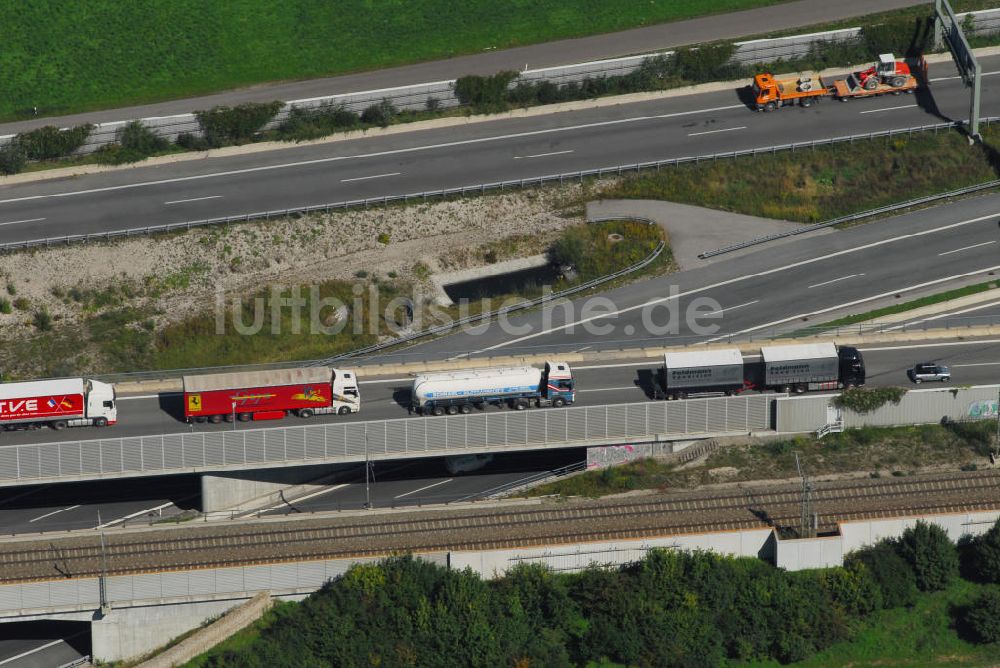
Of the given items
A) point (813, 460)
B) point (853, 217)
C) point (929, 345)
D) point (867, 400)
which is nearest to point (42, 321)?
point (813, 460)

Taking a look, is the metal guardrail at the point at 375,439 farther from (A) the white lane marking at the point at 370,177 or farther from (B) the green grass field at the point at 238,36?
(B) the green grass field at the point at 238,36

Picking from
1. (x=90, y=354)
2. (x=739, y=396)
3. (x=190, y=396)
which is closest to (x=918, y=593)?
(x=739, y=396)

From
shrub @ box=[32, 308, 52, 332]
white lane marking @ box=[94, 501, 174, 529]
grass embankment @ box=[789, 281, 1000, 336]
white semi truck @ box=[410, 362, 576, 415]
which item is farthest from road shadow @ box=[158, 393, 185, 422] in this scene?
grass embankment @ box=[789, 281, 1000, 336]

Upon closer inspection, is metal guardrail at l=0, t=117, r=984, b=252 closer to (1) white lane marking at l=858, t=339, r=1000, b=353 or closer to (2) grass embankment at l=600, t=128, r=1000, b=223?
(2) grass embankment at l=600, t=128, r=1000, b=223

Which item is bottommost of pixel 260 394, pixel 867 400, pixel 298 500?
pixel 298 500

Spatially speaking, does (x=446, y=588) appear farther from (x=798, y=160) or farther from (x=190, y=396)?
(x=798, y=160)

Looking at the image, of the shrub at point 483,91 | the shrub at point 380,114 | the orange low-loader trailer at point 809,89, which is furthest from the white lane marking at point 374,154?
the shrub at point 483,91

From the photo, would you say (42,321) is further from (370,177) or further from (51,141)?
(370,177)
